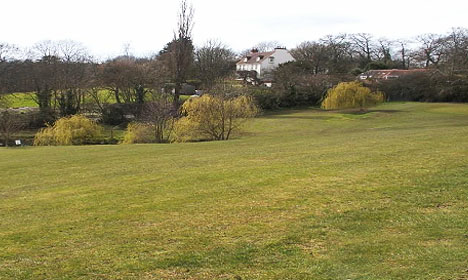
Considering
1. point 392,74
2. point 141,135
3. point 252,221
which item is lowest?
point 141,135

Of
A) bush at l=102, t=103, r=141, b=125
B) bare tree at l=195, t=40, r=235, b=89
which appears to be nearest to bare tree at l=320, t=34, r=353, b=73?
bare tree at l=195, t=40, r=235, b=89

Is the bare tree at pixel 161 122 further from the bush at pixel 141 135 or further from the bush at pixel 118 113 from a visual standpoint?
the bush at pixel 118 113

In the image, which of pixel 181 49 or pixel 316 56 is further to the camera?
pixel 316 56

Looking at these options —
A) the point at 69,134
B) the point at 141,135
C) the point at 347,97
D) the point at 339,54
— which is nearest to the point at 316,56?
the point at 339,54

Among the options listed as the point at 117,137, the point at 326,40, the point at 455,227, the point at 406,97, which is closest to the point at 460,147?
the point at 455,227

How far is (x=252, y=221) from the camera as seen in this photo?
27.2 feet

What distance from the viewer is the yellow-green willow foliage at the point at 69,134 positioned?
38.2 meters

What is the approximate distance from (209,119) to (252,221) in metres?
28.4

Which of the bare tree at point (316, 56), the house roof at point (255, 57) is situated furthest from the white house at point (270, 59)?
the bare tree at point (316, 56)

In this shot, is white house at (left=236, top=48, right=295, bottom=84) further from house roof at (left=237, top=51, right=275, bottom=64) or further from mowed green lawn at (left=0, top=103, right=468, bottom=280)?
mowed green lawn at (left=0, top=103, right=468, bottom=280)

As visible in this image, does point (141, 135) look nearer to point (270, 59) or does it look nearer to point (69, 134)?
point (69, 134)

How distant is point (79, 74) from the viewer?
62.3 m

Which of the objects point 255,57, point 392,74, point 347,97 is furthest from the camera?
point 255,57

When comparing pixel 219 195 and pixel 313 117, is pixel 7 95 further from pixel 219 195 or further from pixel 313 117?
pixel 219 195
